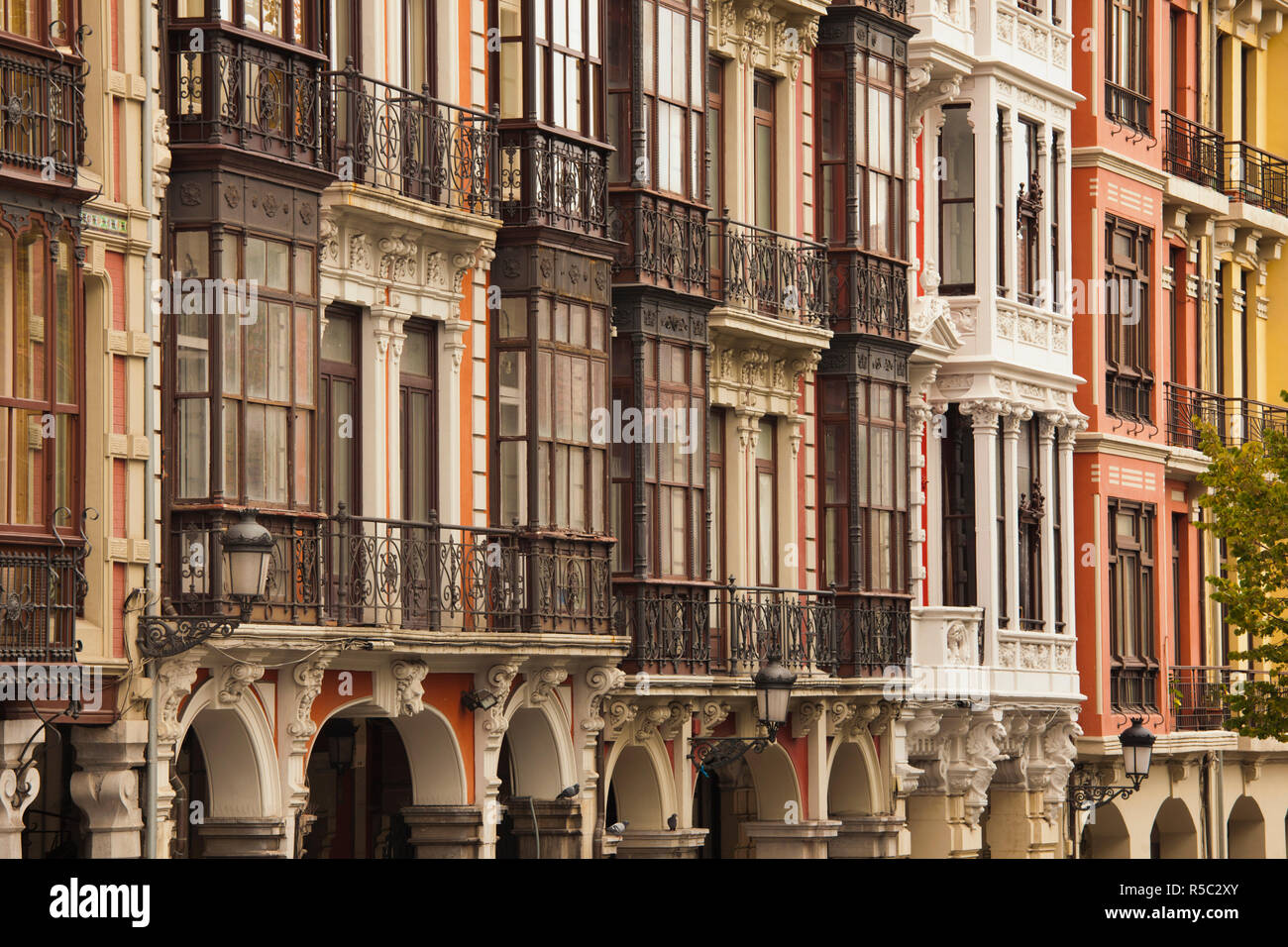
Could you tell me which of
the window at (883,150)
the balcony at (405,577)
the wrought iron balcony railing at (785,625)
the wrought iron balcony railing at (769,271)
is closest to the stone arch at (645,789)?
the wrought iron balcony railing at (785,625)

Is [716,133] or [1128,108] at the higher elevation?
[1128,108]

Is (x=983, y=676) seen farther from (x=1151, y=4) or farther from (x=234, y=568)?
(x=234, y=568)

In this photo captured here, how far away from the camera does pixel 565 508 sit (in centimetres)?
2559

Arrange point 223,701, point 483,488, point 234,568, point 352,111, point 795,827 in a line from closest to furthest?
point 234,568 → point 223,701 → point 352,111 → point 483,488 → point 795,827

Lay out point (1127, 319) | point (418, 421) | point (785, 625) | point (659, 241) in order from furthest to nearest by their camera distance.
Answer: point (1127, 319) < point (785, 625) < point (659, 241) < point (418, 421)

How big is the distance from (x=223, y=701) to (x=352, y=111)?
17.0ft

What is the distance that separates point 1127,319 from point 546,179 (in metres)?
15.4

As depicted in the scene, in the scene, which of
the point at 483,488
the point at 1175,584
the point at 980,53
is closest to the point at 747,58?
the point at 980,53

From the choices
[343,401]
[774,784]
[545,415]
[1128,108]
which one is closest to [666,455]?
[545,415]

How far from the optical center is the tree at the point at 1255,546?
34.3 m

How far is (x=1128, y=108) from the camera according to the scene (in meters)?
39.1

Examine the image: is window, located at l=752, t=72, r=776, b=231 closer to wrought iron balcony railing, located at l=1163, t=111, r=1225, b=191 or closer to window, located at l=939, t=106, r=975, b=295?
window, located at l=939, t=106, r=975, b=295

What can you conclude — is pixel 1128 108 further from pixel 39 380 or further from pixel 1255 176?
pixel 39 380

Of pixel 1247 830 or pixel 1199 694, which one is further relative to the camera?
pixel 1247 830
